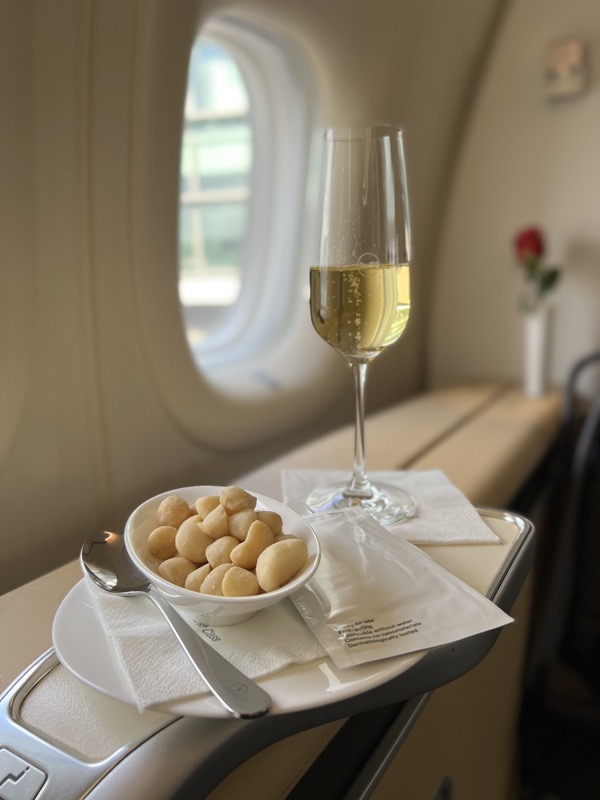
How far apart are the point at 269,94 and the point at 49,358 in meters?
1.07

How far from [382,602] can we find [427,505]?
0.85 feet

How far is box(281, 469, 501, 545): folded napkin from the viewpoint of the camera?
718 mm

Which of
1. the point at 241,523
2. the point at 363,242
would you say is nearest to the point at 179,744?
the point at 241,523

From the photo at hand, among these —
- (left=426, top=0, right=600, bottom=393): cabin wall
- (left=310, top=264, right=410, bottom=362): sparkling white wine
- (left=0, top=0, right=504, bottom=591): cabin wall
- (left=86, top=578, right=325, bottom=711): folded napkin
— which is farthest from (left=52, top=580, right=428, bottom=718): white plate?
(left=426, top=0, right=600, bottom=393): cabin wall

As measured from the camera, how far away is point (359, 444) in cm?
79

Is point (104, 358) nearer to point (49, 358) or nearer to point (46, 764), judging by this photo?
point (49, 358)

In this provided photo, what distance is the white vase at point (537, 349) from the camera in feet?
5.82

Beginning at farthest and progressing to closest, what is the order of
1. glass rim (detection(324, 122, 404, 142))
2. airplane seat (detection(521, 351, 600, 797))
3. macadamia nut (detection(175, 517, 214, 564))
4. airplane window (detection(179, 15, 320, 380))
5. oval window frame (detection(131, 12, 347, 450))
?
airplane window (detection(179, 15, 320, 380)) → airplane seat (detection(521, 351, 600, 797)) → oval window frame (detection(131, 12, 347, 450)) → glass rim (detection(324, 122, 404, 142)) → macadamia nut (detection(175, 517, 214, 564))

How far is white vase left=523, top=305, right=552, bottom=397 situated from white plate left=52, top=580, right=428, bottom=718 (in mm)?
1428

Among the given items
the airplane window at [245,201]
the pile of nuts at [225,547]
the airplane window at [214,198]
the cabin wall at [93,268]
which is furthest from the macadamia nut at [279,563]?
the airplane window at [214,198]

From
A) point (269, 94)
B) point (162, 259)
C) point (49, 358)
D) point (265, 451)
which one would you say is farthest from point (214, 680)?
point (269, 94)

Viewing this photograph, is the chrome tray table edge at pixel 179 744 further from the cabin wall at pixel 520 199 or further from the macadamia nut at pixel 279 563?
the cabin wall at pixel 520 199

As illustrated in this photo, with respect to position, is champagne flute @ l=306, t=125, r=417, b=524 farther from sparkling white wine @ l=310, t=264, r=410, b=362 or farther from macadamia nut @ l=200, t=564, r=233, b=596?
macadamia nut @ l=200, t=564, r=233, b=596

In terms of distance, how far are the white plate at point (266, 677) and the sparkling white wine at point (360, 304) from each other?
0.35 metres
